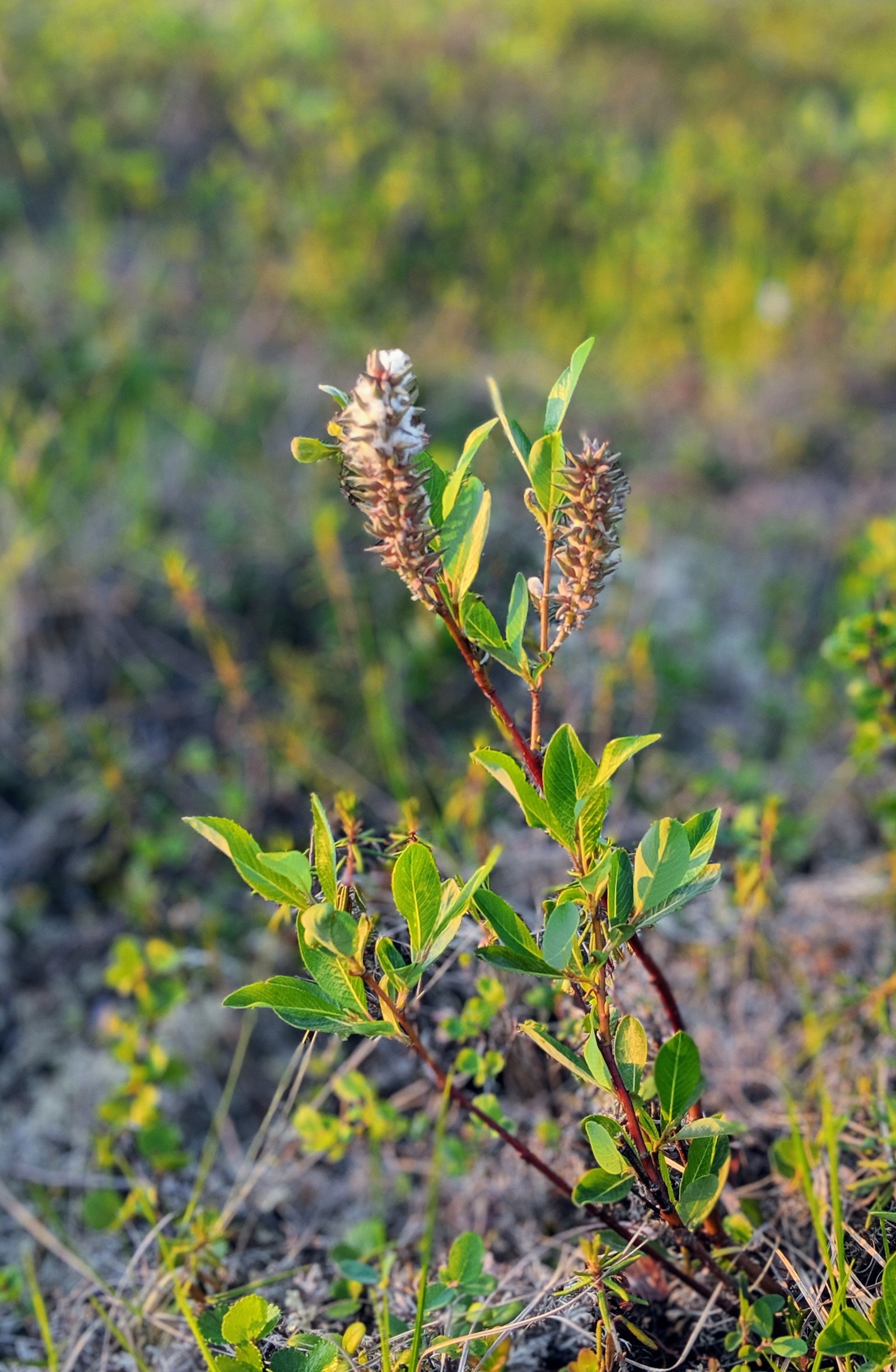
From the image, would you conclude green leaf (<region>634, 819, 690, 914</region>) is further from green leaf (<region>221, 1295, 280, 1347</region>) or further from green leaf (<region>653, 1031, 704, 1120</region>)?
green leaf (<region>221, 1295, 280, 1347</region>)

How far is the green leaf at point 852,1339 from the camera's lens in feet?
3.10

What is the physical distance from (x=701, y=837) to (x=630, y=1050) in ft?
0.75

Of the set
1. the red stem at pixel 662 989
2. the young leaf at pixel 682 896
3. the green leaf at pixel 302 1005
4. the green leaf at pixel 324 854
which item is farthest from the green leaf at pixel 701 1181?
the green leaf at pixel 324 854

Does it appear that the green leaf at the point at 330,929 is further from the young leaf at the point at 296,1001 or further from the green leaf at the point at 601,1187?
the green leaf at the point at 601,1187

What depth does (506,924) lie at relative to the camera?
0.96m

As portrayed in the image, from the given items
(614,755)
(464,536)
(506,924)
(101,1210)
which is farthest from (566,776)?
(101,1210)

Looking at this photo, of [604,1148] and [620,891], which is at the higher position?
[620,891]

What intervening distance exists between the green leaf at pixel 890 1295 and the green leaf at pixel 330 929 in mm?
593

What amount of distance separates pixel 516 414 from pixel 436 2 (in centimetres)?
507

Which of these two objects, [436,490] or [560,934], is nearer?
[560,934]

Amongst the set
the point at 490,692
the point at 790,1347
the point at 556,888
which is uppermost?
the point at 490,692

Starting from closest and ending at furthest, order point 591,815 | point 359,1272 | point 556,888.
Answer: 1. point 591,815
2. point 556,888
3. point 359,1272

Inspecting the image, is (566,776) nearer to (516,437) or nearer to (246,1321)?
(516,437)

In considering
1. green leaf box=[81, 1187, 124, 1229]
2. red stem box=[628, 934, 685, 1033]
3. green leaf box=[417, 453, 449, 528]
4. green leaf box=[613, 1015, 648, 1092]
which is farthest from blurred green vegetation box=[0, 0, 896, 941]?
green leaf box=[417, 453, 449, 528]
